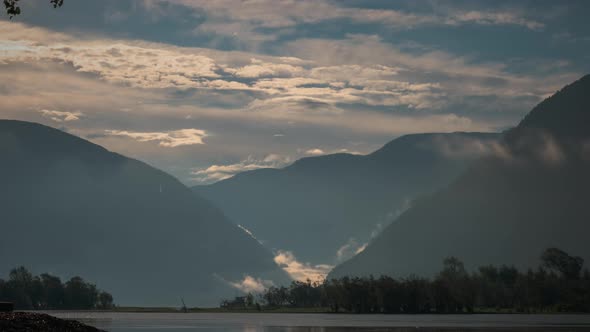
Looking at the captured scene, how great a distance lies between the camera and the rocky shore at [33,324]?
181 feet

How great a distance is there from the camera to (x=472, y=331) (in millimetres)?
116750

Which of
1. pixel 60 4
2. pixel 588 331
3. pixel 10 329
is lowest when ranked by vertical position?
pixel 588 331

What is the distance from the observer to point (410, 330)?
4791 inches

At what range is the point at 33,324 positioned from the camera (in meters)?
57.2

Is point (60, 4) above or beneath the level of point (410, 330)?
above

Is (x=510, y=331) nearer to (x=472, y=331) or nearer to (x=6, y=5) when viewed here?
(x=472, y=331)

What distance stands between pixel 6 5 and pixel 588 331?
302 feet

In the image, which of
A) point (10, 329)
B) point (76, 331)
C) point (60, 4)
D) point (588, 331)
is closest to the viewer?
point (60, 4)

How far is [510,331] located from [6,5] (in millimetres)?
92209

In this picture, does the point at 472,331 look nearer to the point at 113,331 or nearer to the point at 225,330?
the point at 225,330

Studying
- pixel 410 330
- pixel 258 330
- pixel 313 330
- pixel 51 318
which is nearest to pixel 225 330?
pixel 258 330

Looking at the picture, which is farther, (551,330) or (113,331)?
(113,331)

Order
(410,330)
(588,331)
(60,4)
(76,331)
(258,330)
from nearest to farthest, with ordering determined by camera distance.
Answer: (60,4) < (76,331) < (588,331) < (410,330) < (258,330)

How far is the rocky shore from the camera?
55.3m
